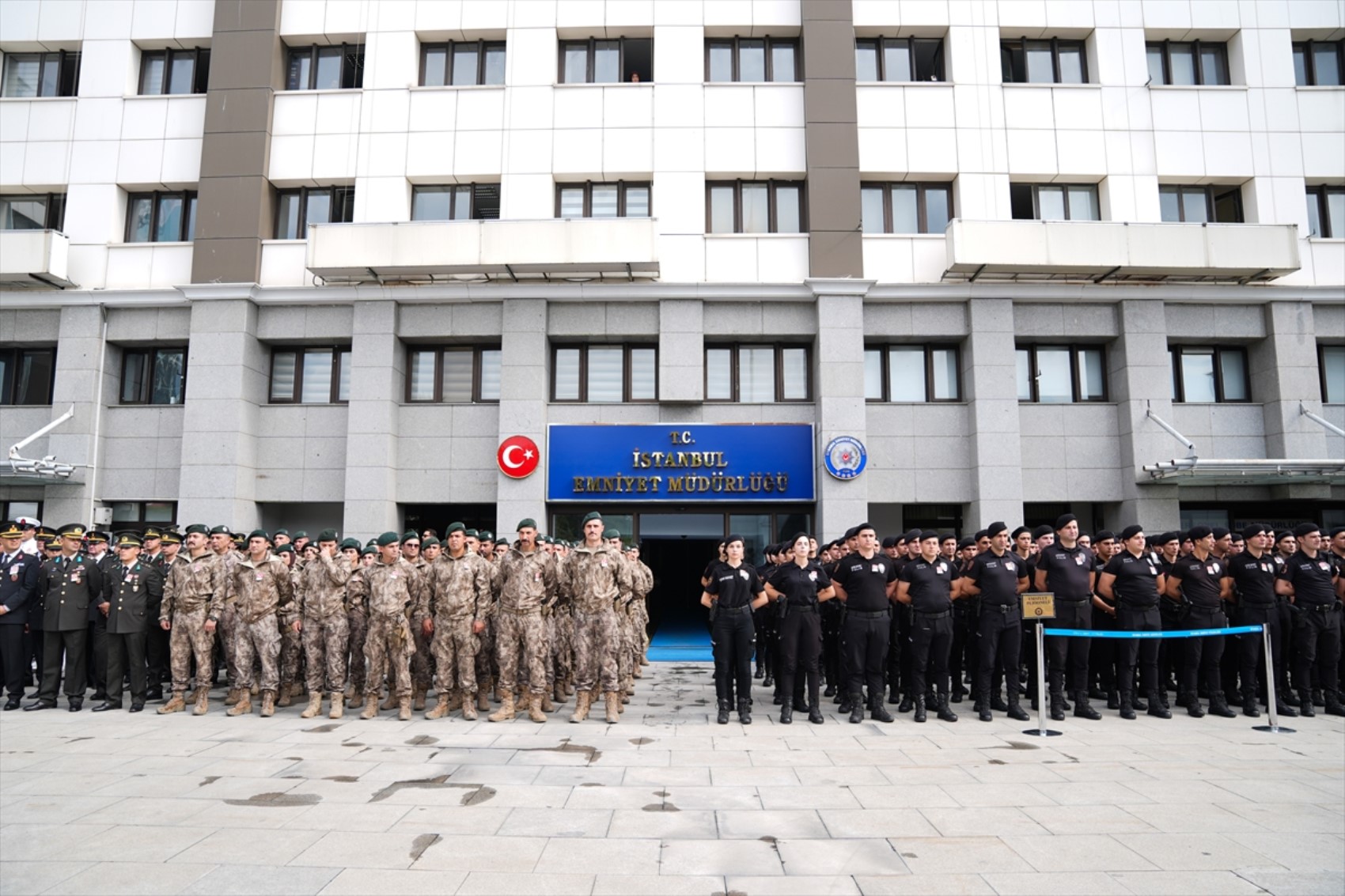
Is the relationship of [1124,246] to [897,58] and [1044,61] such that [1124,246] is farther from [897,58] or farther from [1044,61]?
[897,58]

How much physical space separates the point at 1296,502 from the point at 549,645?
51.2 feet

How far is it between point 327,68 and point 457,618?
47.3 feet

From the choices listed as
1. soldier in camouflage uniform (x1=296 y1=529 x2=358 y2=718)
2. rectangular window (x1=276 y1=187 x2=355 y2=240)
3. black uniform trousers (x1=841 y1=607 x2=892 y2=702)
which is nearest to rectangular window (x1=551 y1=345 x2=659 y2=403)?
rectangular window (x1=276 y1=187 x2=355 y2=240)

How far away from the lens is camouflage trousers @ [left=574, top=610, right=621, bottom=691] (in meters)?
9.36

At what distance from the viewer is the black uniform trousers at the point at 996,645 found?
31.2 ft

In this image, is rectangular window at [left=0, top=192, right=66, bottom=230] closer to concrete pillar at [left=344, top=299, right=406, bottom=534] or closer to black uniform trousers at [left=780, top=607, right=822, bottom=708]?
concrete pillar at [left=344, top=299, right=406, bottom=534]

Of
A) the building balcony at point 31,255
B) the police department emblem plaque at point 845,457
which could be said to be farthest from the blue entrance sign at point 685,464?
the building balcony at point 31,255

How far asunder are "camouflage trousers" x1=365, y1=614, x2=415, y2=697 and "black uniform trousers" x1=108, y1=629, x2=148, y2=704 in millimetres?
2964

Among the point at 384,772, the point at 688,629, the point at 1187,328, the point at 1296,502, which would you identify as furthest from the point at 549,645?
the point at 1296,502

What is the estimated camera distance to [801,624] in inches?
378

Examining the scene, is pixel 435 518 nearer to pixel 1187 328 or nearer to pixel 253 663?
pixel 253 663

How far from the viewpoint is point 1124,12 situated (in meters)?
17.4

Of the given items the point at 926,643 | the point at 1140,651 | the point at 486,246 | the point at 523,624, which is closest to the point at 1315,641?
the point at 1140,651

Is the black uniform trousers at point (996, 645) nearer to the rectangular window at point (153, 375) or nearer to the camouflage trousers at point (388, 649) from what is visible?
the camouflage trousers at point (388, 649)
